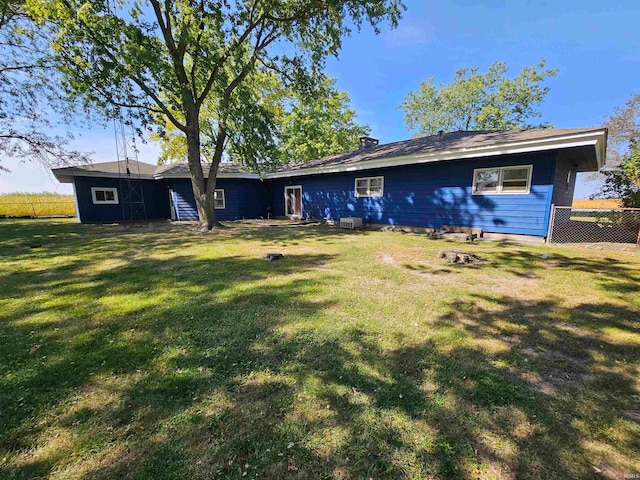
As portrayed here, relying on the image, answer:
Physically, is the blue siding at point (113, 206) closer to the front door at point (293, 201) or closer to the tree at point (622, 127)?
the front door at point (293, 201)

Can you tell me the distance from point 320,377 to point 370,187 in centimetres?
983

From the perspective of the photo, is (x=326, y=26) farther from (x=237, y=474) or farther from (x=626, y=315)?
(x=237, y=474)

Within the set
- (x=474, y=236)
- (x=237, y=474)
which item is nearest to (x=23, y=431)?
(x=237, y=474)

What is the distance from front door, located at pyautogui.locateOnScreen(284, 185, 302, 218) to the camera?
47.6ft

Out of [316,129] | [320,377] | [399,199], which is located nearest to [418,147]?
[399,199]

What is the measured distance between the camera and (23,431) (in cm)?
158

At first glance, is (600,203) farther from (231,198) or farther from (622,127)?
(231,198)

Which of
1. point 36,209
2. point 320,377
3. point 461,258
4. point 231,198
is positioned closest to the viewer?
point 320,377

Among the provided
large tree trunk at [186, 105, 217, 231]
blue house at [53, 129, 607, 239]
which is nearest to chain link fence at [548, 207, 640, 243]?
blue house at [53, 129, 607, 239]

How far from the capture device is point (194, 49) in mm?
Answer: 9328

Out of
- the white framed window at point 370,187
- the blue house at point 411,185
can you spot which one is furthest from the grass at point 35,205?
the white framed window at point 370,187

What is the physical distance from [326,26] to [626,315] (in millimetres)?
11419

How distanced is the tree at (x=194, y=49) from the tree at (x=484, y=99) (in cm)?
1671

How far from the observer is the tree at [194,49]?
8.12m
